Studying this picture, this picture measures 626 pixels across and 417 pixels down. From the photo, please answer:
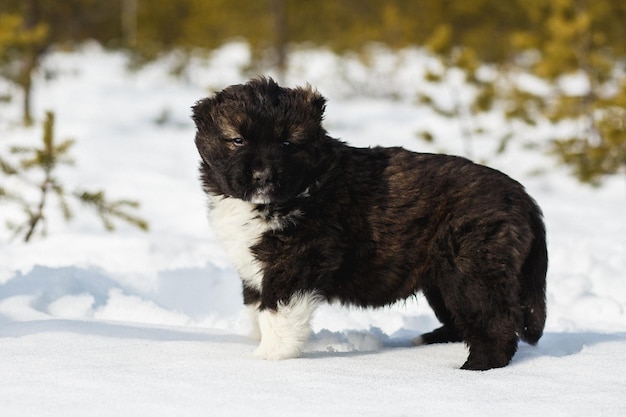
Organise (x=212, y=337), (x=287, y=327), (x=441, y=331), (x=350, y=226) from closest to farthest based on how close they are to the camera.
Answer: (x=287, y=327)
(x=350, y=226)
(x=212, y=337)
(x=441, y=331)

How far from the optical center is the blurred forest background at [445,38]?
39.2 feet

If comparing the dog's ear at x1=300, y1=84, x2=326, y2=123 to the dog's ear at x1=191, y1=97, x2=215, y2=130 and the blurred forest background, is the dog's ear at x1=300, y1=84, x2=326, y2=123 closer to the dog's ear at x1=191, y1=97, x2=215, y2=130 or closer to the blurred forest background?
the dog's ear at x1=191, y1=97, x2=215, y2=130

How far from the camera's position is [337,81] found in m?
23.5

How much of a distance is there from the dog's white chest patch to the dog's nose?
0.76ft

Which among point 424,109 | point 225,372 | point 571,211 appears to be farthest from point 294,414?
point 424,109

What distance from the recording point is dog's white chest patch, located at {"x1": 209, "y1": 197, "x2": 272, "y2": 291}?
4.02 metres

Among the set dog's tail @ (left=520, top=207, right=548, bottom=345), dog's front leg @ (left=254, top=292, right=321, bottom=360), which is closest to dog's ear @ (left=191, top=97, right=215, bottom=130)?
dog's front leg @ (left=254, top=292, right=321, bottom=360)

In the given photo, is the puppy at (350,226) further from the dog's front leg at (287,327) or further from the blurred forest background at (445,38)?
the blurred forest background at (445,38)

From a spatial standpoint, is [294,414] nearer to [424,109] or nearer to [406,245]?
[406,245]

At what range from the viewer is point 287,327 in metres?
3.96

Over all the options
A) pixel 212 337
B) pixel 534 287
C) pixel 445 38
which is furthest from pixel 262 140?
pixel 445 38

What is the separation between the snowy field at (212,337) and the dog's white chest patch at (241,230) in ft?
1.34

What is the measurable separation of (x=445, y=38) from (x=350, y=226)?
29.5 ft

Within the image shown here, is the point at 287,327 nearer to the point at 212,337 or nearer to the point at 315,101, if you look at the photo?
the point at 212,337
